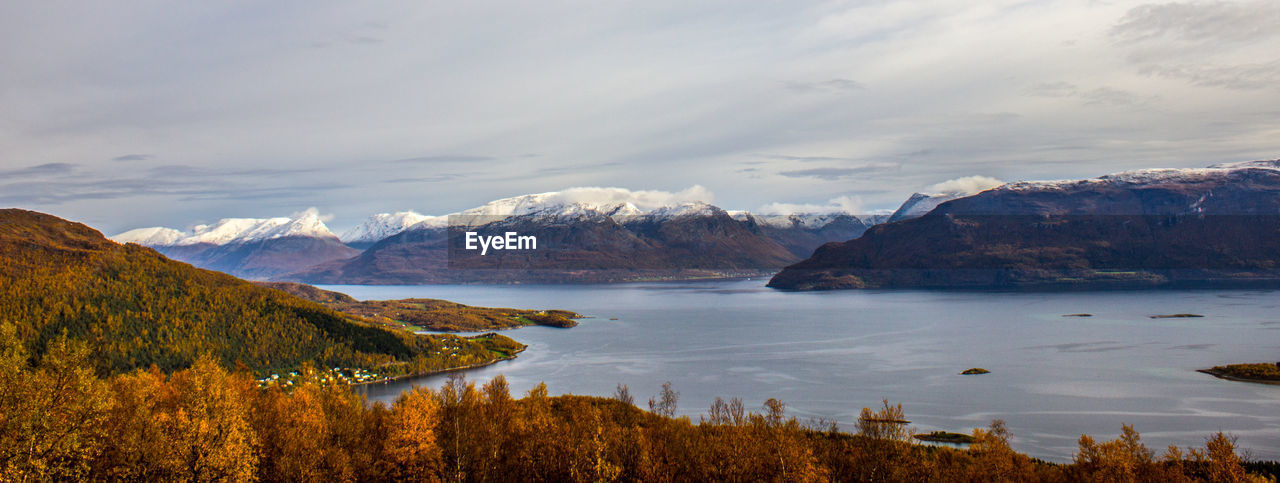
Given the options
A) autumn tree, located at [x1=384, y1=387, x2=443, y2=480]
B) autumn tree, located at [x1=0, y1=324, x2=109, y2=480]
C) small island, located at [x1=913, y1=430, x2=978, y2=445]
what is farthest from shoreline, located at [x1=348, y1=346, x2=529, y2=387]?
autumn tree, located at [x1=0, y1=324, x2=109, y2=480]

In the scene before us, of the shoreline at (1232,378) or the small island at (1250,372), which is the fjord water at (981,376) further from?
the small island at (1250,372)

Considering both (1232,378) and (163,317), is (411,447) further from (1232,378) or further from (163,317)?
(1232,378)

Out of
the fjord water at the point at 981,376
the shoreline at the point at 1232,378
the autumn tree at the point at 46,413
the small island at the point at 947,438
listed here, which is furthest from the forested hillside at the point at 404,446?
the shoreline at the point at 1232,378

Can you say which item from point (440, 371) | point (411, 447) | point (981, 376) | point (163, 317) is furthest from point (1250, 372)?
point (163, 317)

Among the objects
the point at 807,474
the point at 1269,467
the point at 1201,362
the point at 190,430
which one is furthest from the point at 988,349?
the point at 190,430

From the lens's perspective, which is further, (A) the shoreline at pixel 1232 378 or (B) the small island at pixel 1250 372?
(B) the small island at pixel 1250 372

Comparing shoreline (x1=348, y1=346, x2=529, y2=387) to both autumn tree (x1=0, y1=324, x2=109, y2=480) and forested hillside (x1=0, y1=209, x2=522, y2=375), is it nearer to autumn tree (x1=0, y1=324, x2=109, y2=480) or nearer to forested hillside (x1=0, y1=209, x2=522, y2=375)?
forested hillside (x1=0, y1=209, x2=522, y2=375)
